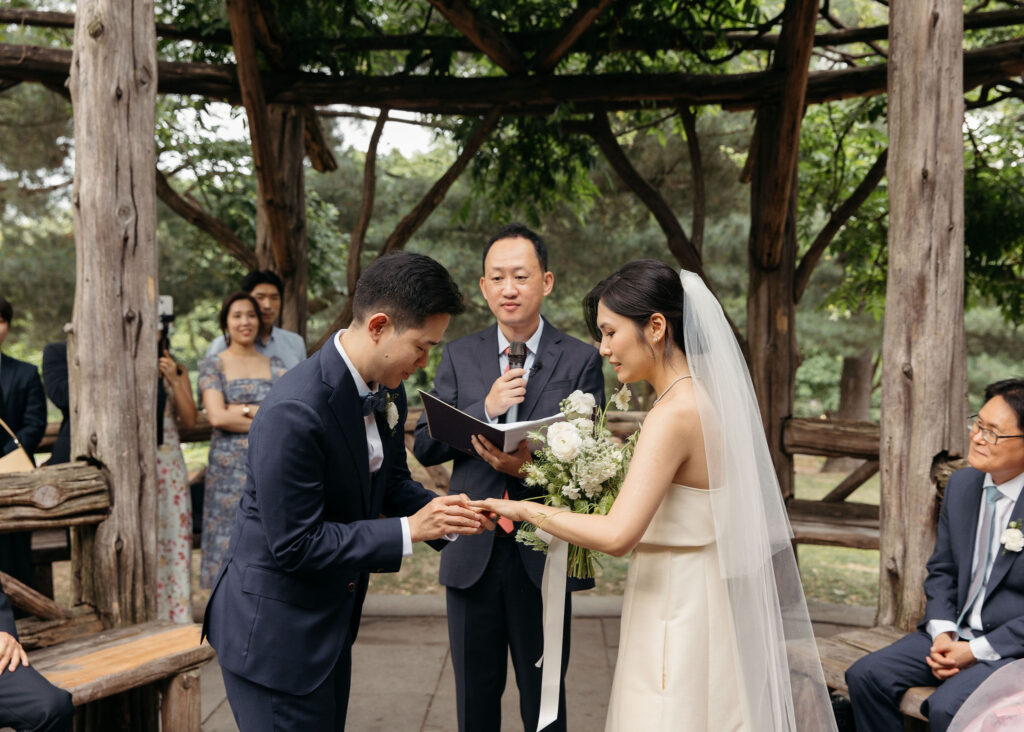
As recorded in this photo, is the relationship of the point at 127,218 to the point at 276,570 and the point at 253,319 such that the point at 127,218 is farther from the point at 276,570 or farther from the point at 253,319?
the point at 276,570

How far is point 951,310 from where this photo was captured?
12.9ft

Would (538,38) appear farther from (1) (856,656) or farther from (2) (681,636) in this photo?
(2) (681,636)

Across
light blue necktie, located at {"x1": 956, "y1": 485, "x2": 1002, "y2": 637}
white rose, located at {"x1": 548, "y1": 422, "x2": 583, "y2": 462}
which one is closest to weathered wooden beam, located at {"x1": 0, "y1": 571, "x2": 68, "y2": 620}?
white rose, located at {"x1": 548, "y1": 422, "x2": 583, "y2": 462}

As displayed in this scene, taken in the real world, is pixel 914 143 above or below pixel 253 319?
above

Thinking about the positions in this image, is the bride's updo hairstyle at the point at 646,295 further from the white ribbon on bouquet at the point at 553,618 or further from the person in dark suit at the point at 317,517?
the white ribbon on bouquet at the point at 553,618

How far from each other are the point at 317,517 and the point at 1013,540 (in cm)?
260

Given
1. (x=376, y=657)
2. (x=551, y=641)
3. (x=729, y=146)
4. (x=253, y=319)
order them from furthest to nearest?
(x=729, y=146) < (x=376, y=657) < (x=253, y=319) < (x=551, y=641)

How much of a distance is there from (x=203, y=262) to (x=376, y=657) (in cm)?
953

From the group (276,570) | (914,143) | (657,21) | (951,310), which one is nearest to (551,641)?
(276,570)

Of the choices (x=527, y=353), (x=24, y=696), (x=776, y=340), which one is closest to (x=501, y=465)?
(x=527, y=353)

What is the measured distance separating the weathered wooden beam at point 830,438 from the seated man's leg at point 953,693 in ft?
12.3

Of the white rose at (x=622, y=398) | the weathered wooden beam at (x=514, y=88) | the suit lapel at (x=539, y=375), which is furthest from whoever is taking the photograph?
the weathered wooden beam at (x=514, y=88)

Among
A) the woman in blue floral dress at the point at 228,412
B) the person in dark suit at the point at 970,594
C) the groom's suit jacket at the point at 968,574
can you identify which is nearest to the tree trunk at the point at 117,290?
the woman in blue floral dress at the point at 228,412

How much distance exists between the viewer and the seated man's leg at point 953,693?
10.8ft
